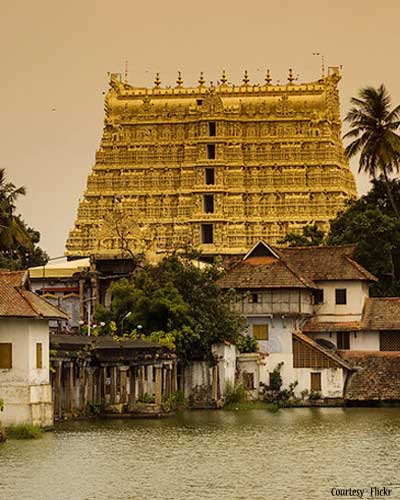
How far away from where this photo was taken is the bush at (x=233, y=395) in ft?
244

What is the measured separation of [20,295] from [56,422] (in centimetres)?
596

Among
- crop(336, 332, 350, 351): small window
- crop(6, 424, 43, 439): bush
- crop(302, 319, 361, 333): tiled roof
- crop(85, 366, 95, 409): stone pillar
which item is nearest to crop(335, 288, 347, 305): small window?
crop(302, 319, 361, 333): tiled roof

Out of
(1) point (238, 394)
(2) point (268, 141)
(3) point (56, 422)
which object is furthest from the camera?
(2) point (268, 141)

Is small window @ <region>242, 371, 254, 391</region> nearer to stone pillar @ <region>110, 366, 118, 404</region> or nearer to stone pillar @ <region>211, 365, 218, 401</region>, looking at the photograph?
stone pillar @ <region>211, 365, 218, 401</region>

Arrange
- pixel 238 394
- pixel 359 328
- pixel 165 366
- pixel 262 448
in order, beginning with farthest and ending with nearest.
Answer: pixel 359 328 → pixel 238 394 → pixel 165 366 → pixel 262 448

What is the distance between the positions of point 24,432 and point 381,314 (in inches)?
1123

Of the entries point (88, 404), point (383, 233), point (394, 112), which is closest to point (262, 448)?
point (88, 404)

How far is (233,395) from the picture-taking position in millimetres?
74625

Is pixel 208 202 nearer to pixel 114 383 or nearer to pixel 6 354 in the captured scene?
pixel 114 383

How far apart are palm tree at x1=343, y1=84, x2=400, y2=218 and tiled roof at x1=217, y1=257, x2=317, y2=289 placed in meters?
15.7

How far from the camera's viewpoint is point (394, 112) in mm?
94812

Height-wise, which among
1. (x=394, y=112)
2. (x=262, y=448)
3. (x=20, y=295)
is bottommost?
(x=262, y=448)

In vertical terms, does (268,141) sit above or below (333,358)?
above

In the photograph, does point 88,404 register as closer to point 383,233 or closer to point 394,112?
point 383,233
